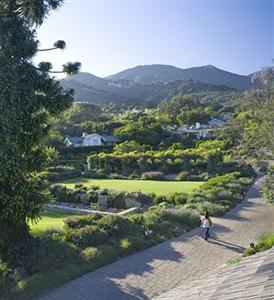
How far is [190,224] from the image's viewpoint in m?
20.4

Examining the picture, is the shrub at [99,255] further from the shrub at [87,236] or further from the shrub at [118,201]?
the shrub at [118,201]

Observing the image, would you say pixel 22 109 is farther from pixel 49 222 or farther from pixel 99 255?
pixel 49 222

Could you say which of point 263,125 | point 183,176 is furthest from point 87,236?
point 183,176

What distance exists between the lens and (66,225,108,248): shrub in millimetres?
16125

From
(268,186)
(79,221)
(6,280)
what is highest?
(268,186)

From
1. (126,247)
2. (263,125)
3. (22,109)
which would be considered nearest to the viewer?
(22,109)

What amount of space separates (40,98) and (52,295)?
236 inches

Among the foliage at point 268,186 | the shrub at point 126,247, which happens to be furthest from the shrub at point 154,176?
the shrub at point 126,247

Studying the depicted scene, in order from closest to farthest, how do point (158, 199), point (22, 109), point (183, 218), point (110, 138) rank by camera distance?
point (22, 109), point (183, 218), point (158, 199), point (110, 138)

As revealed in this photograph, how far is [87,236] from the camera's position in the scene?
1638 centimetres

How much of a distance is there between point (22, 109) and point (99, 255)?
17.0 feet

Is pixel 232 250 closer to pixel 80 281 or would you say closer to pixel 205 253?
pixel 205 253

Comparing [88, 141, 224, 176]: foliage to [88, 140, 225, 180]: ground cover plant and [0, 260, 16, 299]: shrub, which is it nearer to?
[88, 140, 225, 180]: ground cover plant

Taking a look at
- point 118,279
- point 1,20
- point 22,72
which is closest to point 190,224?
point 118,279
